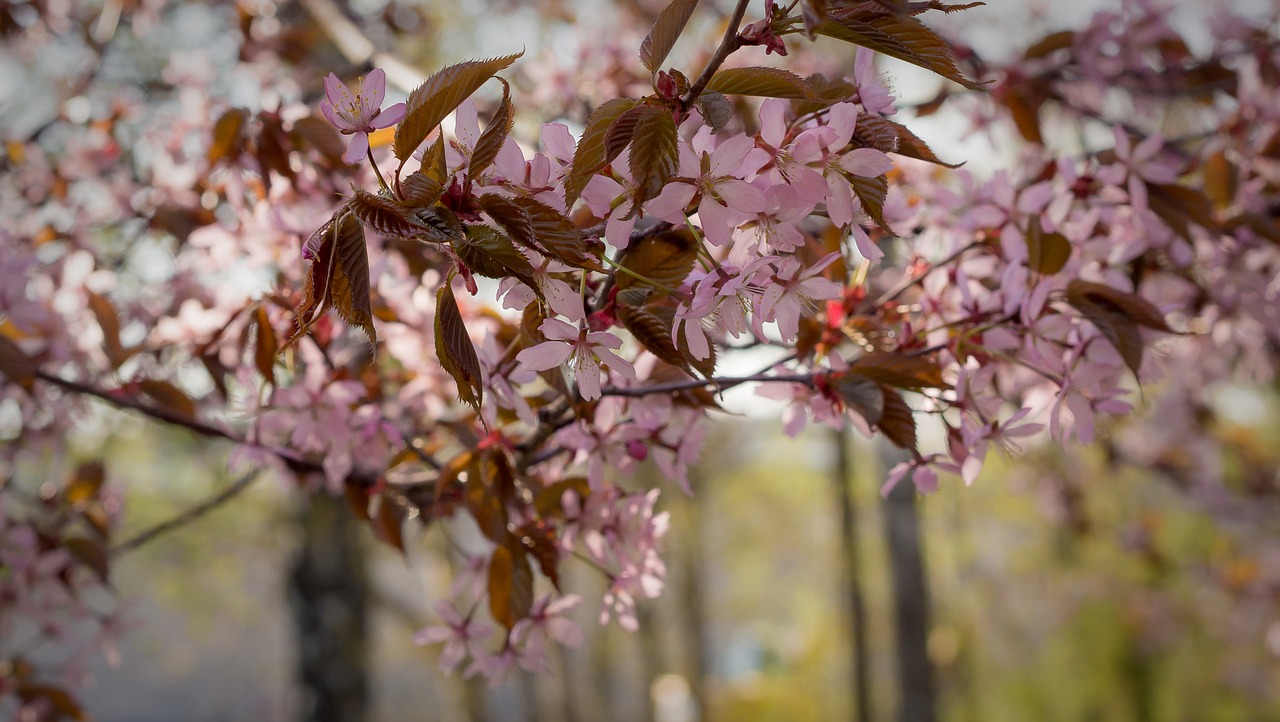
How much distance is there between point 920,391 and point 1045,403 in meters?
0.21

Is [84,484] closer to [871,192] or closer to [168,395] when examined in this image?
[168,395]

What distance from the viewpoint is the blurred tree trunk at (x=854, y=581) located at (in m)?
4.25

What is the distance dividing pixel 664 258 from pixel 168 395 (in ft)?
2.49

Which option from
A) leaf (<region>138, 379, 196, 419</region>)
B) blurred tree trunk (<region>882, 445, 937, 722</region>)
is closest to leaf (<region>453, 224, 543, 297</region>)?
leaf (<region>138, 379, 196, 419</region>)

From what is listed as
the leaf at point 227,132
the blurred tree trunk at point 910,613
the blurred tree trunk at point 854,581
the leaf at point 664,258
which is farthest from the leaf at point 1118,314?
the blurred tree trunk at point 854,581

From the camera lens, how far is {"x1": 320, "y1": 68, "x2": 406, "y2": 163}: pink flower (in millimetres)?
532

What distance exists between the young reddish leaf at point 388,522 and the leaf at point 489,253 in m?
0.56

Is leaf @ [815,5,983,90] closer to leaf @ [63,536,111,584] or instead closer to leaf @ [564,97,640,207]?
leaf @ [564,97,640,207]

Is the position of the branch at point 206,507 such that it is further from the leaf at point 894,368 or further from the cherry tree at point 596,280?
the leaf at point 894,368

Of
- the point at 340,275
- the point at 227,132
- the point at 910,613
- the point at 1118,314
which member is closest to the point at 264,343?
the point at 227,132

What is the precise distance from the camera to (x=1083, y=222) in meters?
0.98

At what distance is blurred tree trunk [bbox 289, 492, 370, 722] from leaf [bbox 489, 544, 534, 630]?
99.9 inches

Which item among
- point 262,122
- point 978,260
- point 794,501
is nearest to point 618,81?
point 262,122

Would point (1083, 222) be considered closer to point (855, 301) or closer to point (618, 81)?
point (855, 301)
